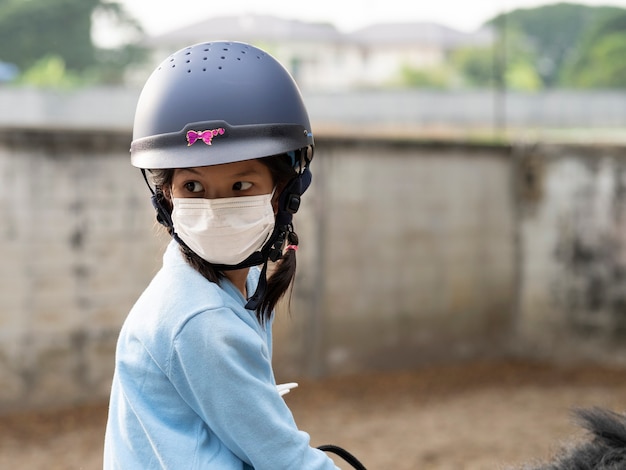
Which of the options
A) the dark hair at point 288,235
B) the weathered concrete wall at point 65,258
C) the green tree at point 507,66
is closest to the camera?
the dark hair at point 288,235

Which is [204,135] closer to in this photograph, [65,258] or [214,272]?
[214,272]

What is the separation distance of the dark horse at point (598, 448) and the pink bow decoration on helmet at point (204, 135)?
0.81 m

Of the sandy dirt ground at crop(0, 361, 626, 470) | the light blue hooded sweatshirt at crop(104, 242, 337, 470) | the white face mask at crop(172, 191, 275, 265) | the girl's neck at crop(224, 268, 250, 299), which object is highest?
the white face mask at crop(172, 191, 275, 265)

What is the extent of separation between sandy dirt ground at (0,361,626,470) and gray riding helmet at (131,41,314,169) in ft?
10.1

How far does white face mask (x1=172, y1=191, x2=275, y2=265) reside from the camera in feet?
4.24

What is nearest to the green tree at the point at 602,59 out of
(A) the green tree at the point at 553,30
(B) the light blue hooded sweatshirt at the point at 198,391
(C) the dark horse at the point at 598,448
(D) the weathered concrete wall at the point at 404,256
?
(A) the green tree at the point at 553,30

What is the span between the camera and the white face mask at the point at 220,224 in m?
1.29

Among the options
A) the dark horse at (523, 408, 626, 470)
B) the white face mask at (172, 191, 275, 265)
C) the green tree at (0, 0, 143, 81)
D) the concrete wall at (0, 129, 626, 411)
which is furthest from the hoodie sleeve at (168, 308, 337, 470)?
the green tree at (0, 0, 143, 81)

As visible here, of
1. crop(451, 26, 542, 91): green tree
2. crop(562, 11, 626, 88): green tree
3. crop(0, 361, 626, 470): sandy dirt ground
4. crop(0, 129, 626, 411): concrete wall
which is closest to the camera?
crop(0, 361, 626, 470): sandy dirt ground

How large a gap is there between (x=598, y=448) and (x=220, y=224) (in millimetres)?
768

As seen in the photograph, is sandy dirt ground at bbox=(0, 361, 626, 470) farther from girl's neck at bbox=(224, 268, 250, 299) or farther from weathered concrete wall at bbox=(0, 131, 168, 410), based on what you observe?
girl's neck at bbox=(224, 268, 250, 299)

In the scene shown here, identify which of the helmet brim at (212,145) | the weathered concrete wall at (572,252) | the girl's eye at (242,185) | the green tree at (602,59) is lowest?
the weathered concrete wall at (572,252)

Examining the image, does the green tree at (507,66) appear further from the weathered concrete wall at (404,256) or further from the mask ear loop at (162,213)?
the mask ear loop at (162,213)

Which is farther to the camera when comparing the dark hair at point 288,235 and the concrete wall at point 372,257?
the concrete wall at point 372,257
